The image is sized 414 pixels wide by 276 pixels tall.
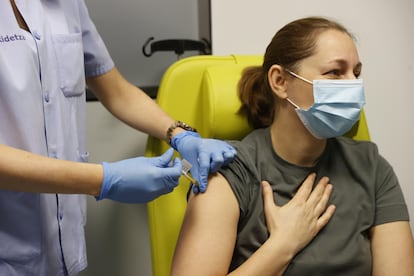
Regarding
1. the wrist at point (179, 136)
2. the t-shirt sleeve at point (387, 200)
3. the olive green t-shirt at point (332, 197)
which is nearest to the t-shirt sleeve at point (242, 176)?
the olive green t-shirt at point (332, 197)

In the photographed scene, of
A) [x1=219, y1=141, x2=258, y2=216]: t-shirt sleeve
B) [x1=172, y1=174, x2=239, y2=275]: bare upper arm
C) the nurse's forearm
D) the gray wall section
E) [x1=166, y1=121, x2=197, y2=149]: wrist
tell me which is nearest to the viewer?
the nurse's forearm

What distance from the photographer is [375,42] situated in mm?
1897

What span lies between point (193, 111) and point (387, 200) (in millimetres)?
649

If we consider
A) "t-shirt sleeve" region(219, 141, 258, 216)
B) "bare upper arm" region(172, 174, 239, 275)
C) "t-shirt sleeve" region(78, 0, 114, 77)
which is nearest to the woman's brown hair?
"t-shirt sleeve" region(219, 141, 258, 216)

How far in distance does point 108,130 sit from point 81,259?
60 cm

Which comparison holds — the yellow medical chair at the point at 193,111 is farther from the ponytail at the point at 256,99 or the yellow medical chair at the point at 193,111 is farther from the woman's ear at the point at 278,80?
the woman's ear at the point at 278,80

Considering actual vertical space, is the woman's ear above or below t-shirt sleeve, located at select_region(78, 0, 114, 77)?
below

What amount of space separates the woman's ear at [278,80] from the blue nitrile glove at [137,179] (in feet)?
1.37

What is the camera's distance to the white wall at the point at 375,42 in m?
1.76

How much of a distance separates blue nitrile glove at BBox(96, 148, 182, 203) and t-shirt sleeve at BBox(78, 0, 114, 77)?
42 cm

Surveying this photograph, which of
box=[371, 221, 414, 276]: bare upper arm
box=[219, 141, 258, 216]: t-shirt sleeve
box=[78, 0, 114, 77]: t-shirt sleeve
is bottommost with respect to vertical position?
box=[371, 221, 414, 276]: bare upper arm

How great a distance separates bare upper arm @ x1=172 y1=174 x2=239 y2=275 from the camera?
1111mm

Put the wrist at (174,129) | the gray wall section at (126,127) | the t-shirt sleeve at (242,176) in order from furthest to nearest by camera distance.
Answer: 1. the gray wall section at (126,127)
2. the wrist at (174,129)
3. the t-shirt sleeve at (242,176)

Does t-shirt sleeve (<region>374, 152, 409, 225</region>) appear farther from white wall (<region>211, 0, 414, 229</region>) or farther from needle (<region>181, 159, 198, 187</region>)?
white wall (<region>211, 0, 414, 229</region>)
